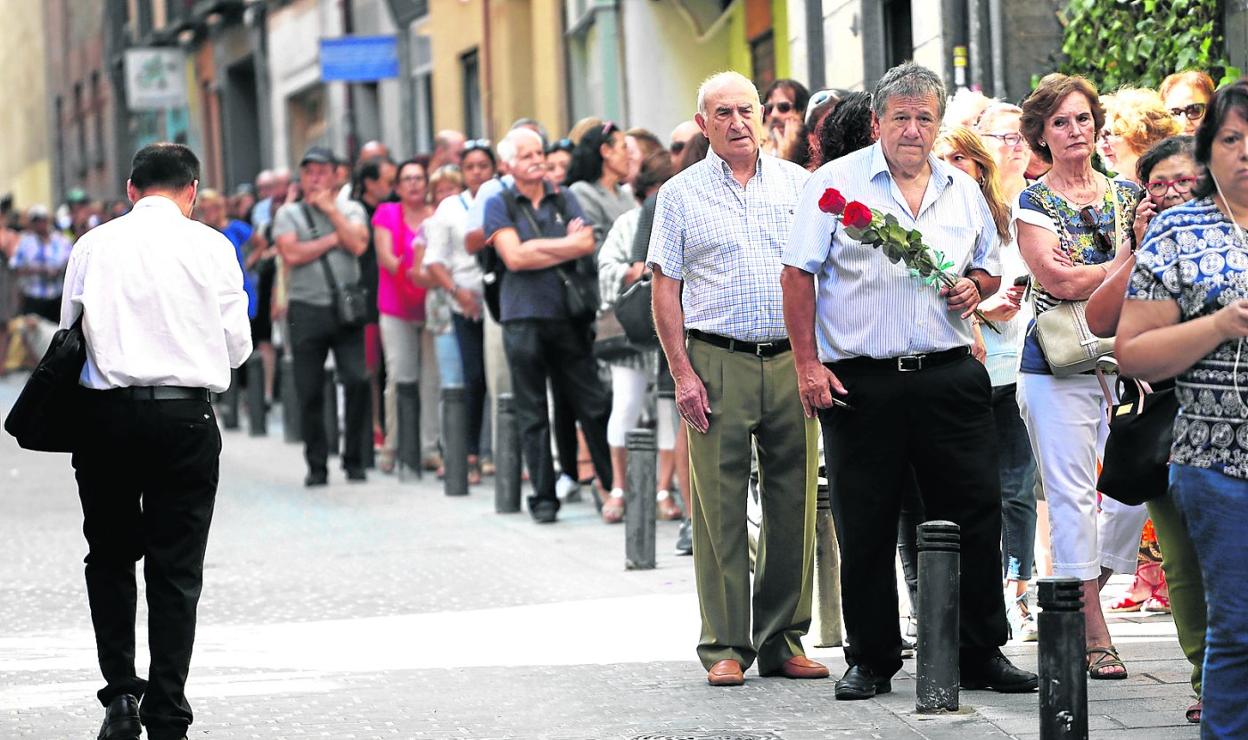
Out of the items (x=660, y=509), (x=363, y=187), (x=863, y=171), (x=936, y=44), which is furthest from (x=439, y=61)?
(x=863, y=171)

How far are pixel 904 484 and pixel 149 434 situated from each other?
95.3 inches

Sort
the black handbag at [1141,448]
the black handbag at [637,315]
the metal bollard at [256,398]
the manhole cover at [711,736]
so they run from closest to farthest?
the black handbag at [1141,448]
the manhole cover at [711,736]
the black handbag at [637,315]
the metal bollard at [256,398]

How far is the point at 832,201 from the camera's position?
717 cm

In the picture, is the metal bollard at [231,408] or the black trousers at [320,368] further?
the metal bollard at [231,408]

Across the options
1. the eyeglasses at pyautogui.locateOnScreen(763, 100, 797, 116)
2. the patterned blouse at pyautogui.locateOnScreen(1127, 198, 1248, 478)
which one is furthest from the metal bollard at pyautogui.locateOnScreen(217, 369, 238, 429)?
the patterned blouse at pyautogui.locateOnScreen(1127, 198, 1248, 478)

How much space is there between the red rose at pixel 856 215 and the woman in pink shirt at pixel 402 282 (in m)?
8.83

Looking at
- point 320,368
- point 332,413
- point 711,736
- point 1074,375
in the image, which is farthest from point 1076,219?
point 332,413

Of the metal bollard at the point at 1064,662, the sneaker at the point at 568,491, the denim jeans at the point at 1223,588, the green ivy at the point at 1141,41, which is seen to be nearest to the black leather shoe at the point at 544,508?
the sneaker at the point at 568,491

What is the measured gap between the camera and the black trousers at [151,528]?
7039 mm

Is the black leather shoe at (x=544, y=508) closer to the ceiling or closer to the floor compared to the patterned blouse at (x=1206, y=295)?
closer to the floor

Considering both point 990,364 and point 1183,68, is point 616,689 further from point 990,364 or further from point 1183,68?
point 1183,68

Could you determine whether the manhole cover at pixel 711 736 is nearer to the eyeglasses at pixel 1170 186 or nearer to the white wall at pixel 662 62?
the eyeglasses at pixel 1170 186

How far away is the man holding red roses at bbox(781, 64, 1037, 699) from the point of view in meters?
7.38

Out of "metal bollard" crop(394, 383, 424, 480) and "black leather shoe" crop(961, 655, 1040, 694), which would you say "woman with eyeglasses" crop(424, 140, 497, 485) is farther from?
"black leather shoe" crop(961, 655, 1040, 694)
